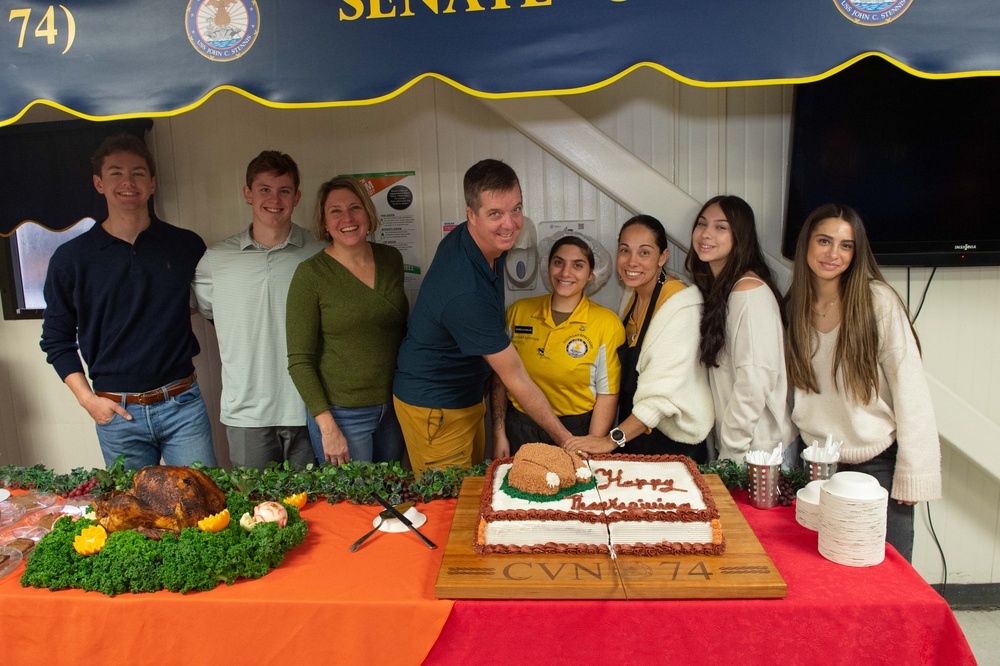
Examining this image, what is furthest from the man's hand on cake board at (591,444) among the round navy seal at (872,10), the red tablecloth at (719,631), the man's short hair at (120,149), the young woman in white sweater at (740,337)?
the man's short hair at (120,149)

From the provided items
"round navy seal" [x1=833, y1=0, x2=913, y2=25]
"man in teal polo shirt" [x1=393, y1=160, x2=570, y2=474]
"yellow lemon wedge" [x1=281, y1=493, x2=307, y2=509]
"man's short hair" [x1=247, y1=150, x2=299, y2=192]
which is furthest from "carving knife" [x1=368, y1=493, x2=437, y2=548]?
"round navy seal" [x1=833, y1=0, x2=913, y2=25]

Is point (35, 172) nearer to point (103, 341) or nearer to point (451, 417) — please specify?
point (103, 341)

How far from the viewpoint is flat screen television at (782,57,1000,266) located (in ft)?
9.22

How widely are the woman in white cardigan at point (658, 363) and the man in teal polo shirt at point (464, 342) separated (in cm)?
33

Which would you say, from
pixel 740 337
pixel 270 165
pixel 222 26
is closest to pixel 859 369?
pixel 740 337

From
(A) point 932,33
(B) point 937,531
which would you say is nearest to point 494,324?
(A) point 932,33

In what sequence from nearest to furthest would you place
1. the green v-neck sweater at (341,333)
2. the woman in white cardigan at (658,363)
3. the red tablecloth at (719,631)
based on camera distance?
1. the red tablecloth at (719,631)
2. the woman in white cardigan at (658,363)
3. the green v-neck sweater at (341,333)

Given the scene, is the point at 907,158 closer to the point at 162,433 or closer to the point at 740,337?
the point at 740,337

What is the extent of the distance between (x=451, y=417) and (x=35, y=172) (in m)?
2.59

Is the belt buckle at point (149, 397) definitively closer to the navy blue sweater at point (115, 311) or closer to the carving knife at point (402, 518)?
the navy blue sweater at point (115, 311)

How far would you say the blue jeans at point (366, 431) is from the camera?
2783mm

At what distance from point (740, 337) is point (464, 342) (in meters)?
1.00

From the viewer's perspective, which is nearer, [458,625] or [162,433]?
[458,625]

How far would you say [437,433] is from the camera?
2715 millimetres
